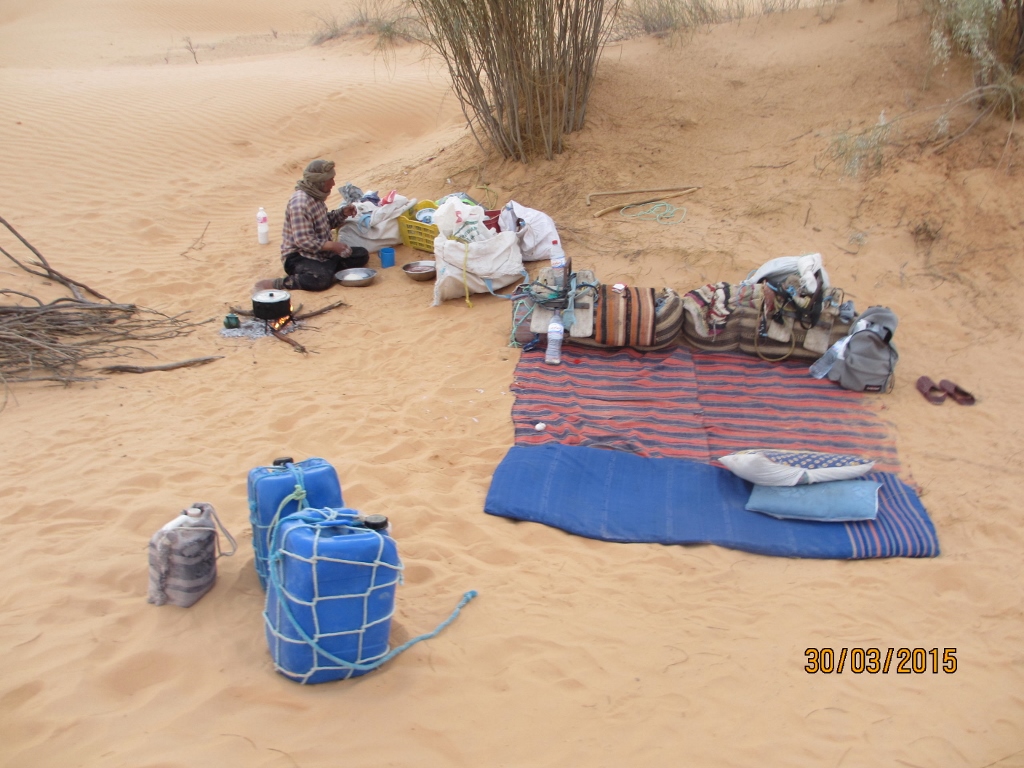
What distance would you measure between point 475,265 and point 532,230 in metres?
0.63

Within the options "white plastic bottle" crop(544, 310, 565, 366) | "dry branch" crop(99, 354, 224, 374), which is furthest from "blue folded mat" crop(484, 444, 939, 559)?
"dry branch" crop(99, 354, 224, 374)

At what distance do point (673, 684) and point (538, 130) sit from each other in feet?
19.1

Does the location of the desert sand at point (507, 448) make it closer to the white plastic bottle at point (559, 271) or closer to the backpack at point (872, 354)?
the backpack at point (872, 354)

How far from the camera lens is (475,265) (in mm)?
5918

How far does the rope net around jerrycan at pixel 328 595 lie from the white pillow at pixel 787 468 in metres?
1.96

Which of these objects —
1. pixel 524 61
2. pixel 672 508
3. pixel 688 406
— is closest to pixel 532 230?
pixel 524 61

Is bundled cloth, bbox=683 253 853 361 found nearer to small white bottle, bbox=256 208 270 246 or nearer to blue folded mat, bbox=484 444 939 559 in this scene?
blue folded mat, bbox=484 444 939 559

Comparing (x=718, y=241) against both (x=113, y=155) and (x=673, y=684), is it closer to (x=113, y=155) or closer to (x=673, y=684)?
(x=673, y=684)

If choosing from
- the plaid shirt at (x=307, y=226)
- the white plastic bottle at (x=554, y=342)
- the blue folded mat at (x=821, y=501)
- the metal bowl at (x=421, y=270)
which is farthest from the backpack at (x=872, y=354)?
the plaid shirt at (x=307, y=226)

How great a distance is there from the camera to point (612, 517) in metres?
3.67

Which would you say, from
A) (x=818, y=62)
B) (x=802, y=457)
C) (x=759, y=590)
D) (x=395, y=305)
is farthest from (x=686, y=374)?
(x=818, y=62)

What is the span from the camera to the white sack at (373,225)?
6707mm

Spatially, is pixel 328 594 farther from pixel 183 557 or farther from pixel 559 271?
pixel 559 271
